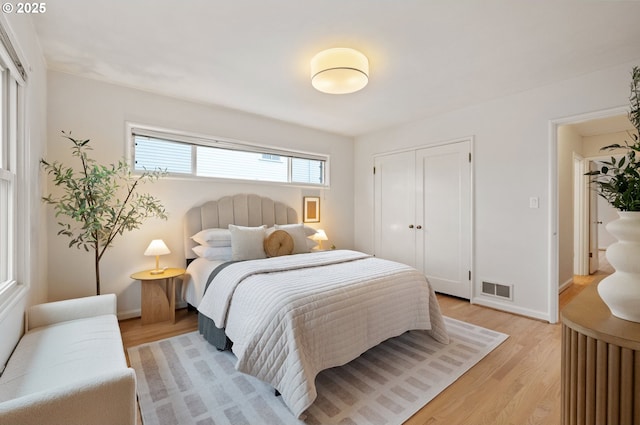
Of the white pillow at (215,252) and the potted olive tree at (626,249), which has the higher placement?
the potted olive tree at (626,249)

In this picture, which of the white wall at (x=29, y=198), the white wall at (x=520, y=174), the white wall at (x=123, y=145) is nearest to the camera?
the white wall at (x=29, y=198)

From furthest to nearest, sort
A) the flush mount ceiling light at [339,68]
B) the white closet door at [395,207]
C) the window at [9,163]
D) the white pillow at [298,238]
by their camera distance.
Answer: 1. the white closet door at [395,207]
2. the white pillow at [298,238]
3. the flush mount ceiling light at [339,68]
4. the window at [9,163]

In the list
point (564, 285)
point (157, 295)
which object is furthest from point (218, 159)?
point (564, 285)

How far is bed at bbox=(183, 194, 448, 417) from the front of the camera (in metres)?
1.73

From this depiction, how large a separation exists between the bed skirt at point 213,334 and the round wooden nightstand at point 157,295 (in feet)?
1.74

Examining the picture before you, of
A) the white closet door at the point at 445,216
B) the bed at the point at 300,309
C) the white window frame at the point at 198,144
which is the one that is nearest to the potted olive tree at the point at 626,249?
the bed at the point at 300,309

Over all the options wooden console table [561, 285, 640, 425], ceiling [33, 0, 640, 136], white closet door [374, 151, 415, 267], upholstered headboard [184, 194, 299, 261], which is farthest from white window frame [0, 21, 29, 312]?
white closet door [374, 151, 415, 267]

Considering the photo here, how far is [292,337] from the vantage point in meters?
1.69

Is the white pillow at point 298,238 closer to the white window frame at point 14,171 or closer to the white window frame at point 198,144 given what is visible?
the white window frame at point 198,144

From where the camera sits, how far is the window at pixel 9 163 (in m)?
1.69

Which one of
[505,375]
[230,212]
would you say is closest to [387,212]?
[230,212]

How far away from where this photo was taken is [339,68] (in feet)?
7.20

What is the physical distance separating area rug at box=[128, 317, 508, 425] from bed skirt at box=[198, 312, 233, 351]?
58mm

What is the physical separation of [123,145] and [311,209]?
8.20 feet
